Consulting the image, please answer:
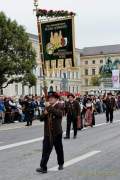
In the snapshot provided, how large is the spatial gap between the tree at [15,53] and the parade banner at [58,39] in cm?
2770

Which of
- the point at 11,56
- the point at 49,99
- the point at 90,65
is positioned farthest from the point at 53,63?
the point at 90,65

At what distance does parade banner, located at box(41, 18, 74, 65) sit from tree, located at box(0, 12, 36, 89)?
90.9 feet

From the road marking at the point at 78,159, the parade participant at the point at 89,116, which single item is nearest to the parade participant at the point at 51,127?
the road marking at the point at 78,159

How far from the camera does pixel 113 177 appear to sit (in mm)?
10320

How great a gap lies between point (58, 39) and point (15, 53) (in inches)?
1199

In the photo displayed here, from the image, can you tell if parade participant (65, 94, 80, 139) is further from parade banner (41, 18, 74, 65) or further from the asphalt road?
parade banner (41, 18, 74, 65)

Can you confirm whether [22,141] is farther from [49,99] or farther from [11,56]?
[11,56]

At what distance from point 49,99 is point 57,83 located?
114403 mm

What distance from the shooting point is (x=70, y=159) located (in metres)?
13.3

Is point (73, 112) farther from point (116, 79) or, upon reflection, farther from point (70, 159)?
point (116, 79)

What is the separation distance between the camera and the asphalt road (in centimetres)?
1063

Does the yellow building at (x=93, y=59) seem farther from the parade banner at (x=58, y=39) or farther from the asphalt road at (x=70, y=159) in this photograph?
the asphalt road at (x=70, y=159)

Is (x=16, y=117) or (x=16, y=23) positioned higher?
(x=16, y=23)

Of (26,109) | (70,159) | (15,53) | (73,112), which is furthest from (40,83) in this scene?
(70,159)
